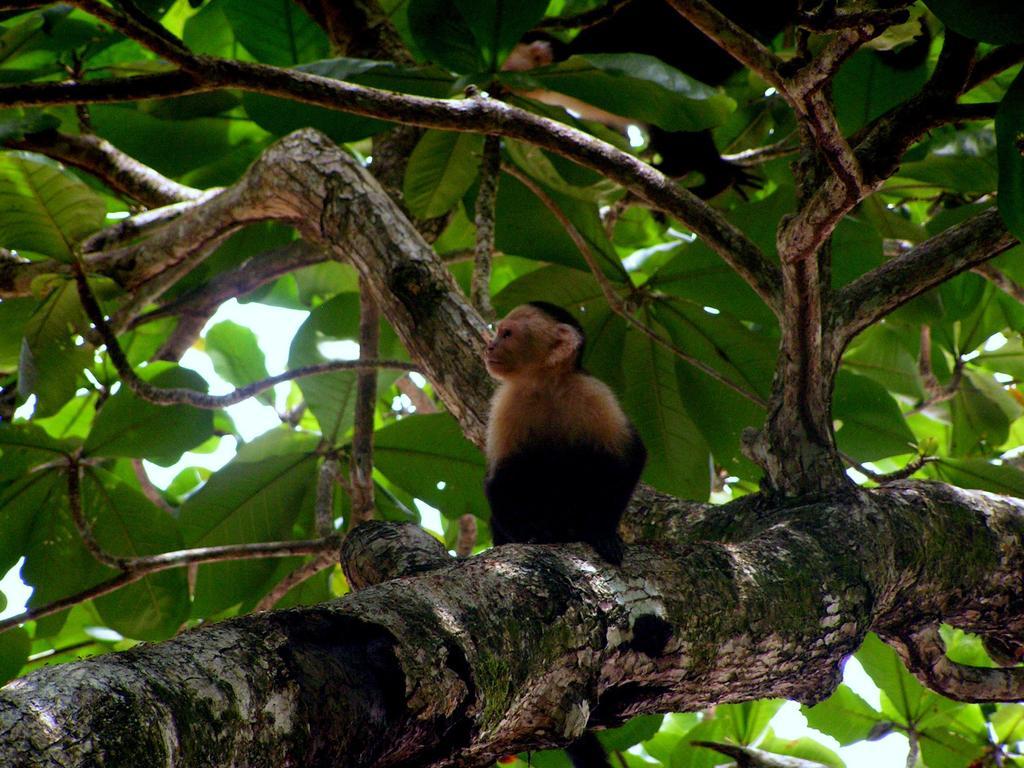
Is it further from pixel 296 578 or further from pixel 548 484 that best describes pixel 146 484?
pixel 548 484

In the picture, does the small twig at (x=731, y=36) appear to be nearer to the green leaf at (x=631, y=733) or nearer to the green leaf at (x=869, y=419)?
the green leaf at (x=869, y=419)

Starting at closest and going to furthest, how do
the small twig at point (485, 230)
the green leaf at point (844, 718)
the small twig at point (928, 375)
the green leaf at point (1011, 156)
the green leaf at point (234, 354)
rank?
the green leaf at point (1011, 156), the small twig at point (485, 230), the green leaf at point (844, 718), the small twig at point (928, 375), the green leaf at point (234, 354)

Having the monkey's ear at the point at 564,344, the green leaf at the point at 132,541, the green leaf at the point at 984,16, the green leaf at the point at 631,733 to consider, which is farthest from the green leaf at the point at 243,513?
the green leaf at the point at 984,16

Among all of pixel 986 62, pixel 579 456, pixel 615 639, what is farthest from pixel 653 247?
pixel 615 639

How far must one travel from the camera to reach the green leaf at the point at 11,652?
2936 millimetres

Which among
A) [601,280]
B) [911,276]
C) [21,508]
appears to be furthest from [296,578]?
[911,276]

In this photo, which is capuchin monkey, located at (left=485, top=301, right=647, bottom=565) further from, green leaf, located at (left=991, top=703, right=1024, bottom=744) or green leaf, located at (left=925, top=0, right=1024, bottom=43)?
green leaf, located at (left=991, top=703, right=1024, bottom=744)

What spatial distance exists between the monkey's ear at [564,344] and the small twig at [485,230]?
32cm

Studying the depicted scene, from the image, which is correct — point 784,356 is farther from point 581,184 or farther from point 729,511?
point 581,184

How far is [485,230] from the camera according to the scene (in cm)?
227

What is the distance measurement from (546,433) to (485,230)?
58 centimetres

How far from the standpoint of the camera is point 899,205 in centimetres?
396

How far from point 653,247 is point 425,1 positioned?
2.07m

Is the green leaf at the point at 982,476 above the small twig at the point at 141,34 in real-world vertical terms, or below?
below
